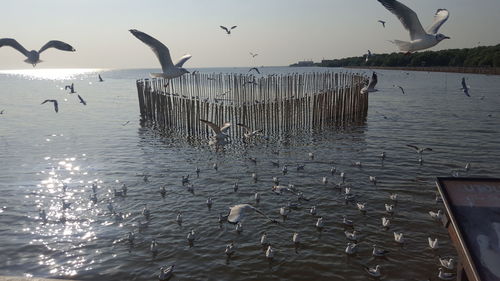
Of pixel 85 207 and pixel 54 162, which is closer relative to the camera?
pixel 85 207

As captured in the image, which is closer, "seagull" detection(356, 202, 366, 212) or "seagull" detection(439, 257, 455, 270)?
"seagull" detection(439, 257, 455, 270)

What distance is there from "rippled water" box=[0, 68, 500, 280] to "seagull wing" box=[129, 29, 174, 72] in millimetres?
4353

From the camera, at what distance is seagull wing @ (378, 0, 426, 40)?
8.35 m

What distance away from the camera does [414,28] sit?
9.04 meters

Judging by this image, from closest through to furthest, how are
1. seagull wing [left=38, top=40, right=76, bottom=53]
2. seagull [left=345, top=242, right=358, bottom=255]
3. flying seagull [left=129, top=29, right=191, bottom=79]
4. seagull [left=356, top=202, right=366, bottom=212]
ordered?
seagull [left=345, top=242, right=358, bottom=255] < flying seagull [left=129, top=29, right=191, bottom=79] < seagull wing [left=38, top=40, right=76, bottom=53] < seagull [left=356, top=202, right=366, bottom=212]

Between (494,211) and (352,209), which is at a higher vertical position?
(494,211)

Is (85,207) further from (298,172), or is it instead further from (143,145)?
(143,145)

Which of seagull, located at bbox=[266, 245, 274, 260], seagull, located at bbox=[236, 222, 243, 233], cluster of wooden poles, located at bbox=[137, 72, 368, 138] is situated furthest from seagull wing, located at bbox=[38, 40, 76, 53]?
cluster of wooden poles, located at bbox=[137, 72, 368, 138]

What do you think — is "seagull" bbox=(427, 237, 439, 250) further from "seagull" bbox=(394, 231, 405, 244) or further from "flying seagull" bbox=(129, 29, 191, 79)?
"flying seagull" bbox=(129, 29, 191, 79)

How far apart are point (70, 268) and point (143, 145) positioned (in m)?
13.2

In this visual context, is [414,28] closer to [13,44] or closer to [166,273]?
[166,273]

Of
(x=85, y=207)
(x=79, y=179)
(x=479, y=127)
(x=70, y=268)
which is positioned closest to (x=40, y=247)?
(x=70, y=268)

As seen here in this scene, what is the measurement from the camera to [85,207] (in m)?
12.2

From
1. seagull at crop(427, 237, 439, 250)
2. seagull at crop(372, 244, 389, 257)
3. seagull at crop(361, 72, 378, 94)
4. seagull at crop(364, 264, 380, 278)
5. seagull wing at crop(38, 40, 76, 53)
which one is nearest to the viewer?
seagull at crop(364, 264, 380, 278)
